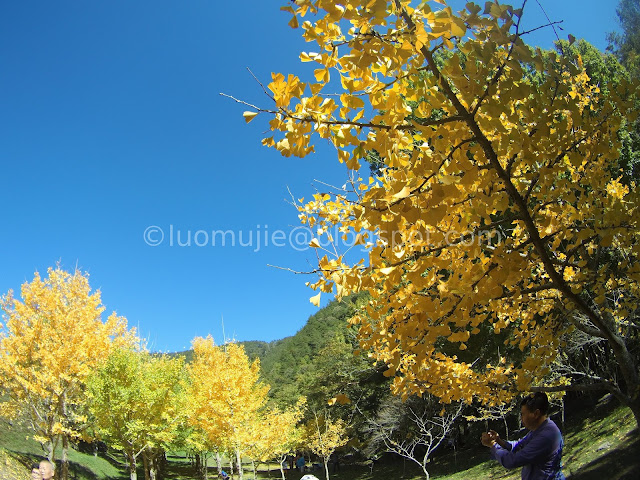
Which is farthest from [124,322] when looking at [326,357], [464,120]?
[464,120]

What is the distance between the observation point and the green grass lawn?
8.43m

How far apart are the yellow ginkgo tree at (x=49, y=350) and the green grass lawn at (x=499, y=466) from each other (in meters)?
1.99

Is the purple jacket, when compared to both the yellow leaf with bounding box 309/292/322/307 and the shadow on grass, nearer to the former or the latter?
the yellow leaf with bounding box 309/292/322/307

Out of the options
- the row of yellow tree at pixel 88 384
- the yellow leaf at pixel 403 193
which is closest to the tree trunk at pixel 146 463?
the row of yellow tree at pixel 88 384

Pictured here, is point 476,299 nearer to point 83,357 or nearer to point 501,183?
point 501,183

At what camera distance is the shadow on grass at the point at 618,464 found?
7.42m

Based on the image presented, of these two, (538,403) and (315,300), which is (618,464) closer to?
(538,403)

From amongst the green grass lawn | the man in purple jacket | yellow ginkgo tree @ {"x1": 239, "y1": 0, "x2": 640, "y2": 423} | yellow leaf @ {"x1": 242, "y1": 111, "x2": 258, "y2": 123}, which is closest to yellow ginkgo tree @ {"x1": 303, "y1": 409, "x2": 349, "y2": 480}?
the green grass lawn

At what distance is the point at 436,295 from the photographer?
181cm

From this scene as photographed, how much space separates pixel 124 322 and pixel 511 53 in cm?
2223

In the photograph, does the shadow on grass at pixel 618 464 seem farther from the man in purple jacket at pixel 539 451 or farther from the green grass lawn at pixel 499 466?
the man in purple jacket at pixel 539 451

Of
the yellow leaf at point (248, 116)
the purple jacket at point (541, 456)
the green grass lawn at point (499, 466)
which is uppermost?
the yellow leaf at point (248, 116)

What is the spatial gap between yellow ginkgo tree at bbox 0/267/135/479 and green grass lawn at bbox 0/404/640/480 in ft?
6.54

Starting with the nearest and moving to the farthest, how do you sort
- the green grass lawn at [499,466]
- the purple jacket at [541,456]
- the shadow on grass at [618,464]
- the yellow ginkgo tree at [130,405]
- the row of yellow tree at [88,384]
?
the purple jacket at [541,456], the shadow on grass at [618,464], the green grass lawn at [499,466], the row of yellow tree at [88,384], the yellow ginkgo tree at [130,405]
